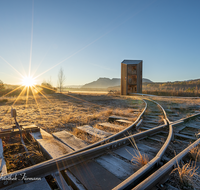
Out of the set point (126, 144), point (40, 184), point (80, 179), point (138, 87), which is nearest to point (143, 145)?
point (126, 144)

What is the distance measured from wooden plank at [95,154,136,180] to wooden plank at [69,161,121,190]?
75 millimetres

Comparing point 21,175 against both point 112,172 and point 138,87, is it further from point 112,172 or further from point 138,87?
point 138,87

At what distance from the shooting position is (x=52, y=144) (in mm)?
3031

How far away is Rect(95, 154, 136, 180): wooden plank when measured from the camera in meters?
1.98

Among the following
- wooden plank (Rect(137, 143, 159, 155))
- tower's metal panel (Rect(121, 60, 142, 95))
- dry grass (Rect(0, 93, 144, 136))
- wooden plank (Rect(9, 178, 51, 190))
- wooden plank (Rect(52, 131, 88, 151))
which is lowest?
dry grass (Rect(0, 93, 144, 136))

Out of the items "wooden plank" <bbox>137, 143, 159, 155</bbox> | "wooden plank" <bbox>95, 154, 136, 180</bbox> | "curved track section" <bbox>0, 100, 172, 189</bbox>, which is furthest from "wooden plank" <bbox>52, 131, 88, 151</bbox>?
"wooden plank" <bbox>137, 143, 159, 155</bbox>

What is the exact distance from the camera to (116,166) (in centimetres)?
218

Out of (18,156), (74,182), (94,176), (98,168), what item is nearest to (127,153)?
(98,168)

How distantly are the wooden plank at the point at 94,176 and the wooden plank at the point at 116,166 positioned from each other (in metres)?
0.07

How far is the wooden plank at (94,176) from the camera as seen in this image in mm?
1751

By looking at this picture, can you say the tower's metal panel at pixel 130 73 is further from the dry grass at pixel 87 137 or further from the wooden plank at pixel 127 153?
the wooden plank at pixel 127 153

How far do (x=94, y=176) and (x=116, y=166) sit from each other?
16.9 inches

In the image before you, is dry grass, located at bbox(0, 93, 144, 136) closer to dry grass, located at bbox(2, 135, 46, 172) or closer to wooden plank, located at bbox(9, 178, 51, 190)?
dry grass, located at bbox(2, 135, 46, 172)

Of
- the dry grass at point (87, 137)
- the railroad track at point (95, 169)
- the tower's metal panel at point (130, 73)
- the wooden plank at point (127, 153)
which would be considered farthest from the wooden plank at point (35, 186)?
the tower's metal panel at point (130, 73)
